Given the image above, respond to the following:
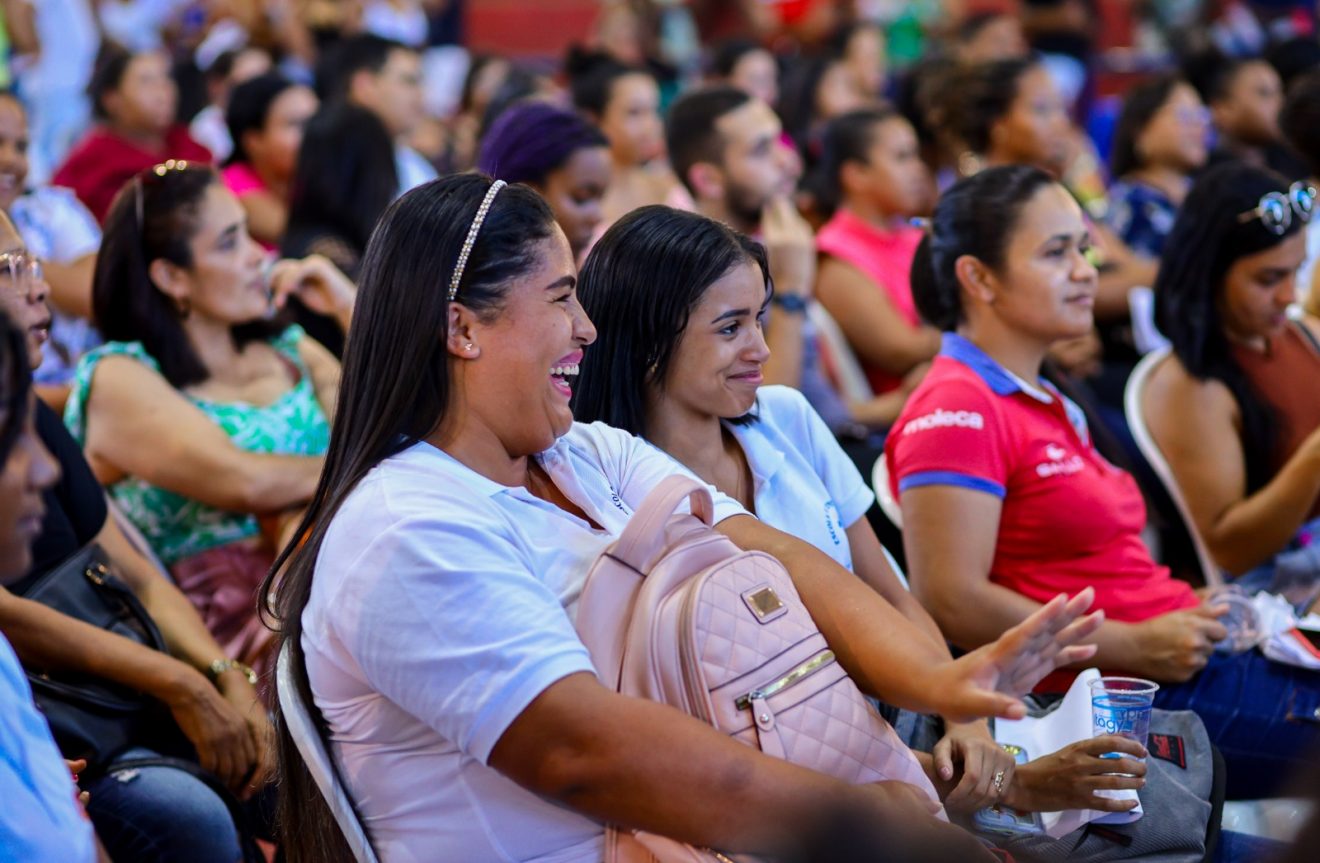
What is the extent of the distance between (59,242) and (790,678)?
310cm

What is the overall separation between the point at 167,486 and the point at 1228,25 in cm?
791

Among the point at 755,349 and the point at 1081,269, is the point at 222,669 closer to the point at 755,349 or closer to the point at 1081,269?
the point at 755,349

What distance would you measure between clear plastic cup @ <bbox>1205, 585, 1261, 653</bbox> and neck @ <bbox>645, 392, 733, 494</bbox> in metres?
1.01

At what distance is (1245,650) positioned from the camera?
258cm

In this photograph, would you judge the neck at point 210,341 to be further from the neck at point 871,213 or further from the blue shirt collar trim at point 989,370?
the neck at point 871,213

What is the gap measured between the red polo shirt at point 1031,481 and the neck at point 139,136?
3707 millimetres

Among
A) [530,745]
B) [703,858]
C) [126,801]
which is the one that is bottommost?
[126,801]

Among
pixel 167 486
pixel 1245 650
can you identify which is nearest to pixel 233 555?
pixel 167 486

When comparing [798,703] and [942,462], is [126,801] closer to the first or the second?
[798,703]

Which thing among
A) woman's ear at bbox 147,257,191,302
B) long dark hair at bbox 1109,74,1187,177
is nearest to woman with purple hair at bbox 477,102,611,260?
woman's ear at bbox 147,257,191,302

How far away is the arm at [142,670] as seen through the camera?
6.96 feet

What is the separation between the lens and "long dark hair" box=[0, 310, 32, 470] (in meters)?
1.32

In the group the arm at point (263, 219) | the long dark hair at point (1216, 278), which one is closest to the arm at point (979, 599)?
the long dark hair at point (1216, 278)

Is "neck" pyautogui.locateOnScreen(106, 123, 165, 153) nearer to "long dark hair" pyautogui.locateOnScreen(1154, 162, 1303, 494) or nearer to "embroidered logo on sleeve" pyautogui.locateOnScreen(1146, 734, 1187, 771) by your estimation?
"long dark hair" pyautogui.locateOnScreen(1154, 162, 1303, 494)
